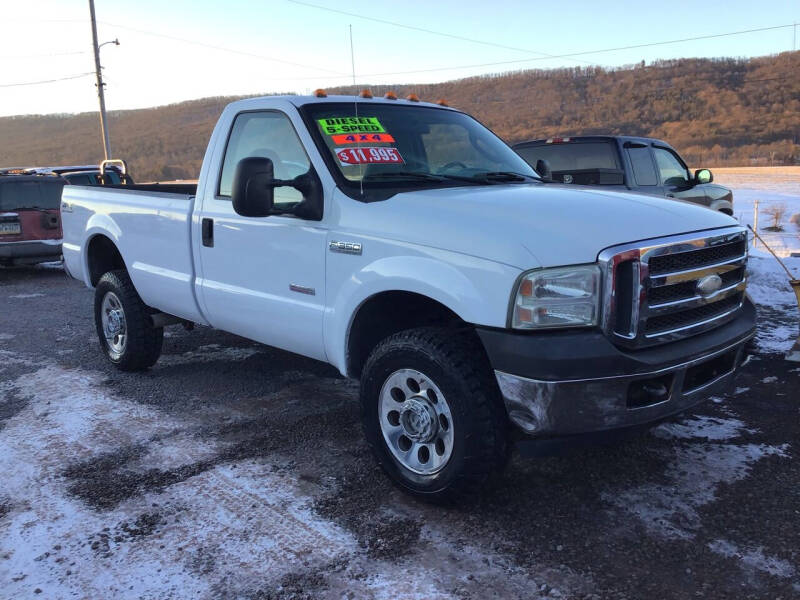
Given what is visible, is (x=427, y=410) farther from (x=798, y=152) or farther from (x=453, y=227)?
(x=798, y=152)

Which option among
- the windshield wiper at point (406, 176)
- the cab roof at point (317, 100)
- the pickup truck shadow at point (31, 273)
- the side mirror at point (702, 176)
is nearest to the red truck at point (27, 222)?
the pickup truck shadow at point (31, 273)


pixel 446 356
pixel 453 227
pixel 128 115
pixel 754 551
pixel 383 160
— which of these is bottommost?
pixel 754 551

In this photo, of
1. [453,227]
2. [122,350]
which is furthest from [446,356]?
[122,350]

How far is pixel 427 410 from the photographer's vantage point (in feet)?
10.1

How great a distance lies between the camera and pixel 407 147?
153 inches

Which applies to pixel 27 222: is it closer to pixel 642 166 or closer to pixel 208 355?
pixel 208 355

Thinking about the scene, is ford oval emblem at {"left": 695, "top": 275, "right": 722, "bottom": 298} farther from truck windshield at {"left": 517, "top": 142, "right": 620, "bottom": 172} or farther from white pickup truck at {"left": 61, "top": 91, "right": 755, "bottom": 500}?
truck windshield at {"left": 517, "top": 142, "right": 620, "bottom": 172}

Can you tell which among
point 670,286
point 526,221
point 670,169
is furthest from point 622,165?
point 526,221

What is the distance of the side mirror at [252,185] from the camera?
335 centimetres

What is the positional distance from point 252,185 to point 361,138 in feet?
2.50

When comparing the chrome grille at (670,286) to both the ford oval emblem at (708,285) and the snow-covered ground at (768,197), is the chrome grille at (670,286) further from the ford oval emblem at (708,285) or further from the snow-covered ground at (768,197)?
the snow-covered ground at (768,197)

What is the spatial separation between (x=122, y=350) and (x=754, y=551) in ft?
15.3

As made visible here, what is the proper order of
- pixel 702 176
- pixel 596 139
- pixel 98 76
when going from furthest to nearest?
pixel 98 76 → pixel 702 176 → pixel 596 139

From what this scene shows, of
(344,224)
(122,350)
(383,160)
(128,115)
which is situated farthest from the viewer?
(128,115)
